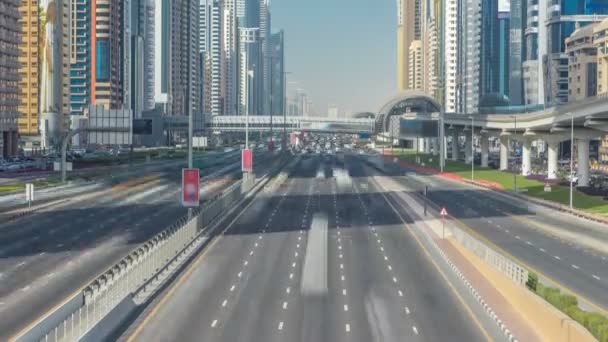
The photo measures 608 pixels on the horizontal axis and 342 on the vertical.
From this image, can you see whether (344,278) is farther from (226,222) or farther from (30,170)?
(30,170)

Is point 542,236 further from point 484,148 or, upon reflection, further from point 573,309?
point 484,148

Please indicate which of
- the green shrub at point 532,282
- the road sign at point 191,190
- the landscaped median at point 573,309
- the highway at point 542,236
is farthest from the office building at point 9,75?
the landscaped median at point 573,309

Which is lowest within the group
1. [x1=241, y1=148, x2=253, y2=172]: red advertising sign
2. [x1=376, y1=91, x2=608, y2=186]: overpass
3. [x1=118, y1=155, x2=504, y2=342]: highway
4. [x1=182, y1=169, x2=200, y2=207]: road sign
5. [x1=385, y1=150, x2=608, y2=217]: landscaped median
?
[x1=118, y1=155, x2=504, y2=342]: highway

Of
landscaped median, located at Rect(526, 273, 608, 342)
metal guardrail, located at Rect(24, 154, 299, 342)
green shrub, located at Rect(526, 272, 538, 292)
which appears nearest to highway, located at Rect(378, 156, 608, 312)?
green shrub, located at Rect(526, 272, 538, 292)

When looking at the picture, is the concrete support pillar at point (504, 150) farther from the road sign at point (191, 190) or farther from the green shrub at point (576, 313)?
the green shrub at point (576, 313)

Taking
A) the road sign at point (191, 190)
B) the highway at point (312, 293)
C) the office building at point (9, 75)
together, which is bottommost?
the highway at point (312, 293)

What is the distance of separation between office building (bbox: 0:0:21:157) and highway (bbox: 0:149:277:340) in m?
80.9

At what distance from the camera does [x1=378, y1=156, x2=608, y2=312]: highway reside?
4569 cm

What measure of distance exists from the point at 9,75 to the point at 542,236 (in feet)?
466

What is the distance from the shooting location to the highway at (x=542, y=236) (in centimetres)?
4569

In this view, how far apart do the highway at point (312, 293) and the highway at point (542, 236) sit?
588 cm

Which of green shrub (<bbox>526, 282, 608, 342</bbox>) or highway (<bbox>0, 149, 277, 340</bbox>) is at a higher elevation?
green shrub (<bbox>526, 282, 608, 342</bbox>)

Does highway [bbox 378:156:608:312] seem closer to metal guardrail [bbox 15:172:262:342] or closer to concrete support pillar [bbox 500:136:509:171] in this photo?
metal guardrail [bbox 15:172:262:342]

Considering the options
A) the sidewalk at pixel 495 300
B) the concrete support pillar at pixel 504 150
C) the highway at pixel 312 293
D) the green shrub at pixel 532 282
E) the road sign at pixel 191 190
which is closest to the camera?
the sidewalk at pixel 495 300
